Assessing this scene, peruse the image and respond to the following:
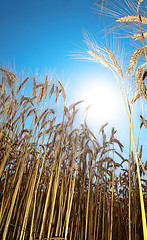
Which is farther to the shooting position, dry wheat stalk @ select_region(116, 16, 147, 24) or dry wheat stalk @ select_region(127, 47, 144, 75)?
dry wheat stalk @ select_region(127, 47, 144, 75)

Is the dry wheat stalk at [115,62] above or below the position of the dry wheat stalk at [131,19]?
below

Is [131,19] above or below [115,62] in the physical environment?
above

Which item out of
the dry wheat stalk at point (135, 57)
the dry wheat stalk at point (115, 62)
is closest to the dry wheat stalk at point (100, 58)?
the dry wheat stalk at point (115, 62)

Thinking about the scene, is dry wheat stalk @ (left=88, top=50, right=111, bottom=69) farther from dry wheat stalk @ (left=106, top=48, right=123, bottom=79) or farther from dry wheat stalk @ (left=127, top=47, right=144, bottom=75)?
dry wheat stalk @ (left=127, top=47, right=144, bottom=75)

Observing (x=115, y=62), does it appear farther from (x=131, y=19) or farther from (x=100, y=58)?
(x=131, y=19)

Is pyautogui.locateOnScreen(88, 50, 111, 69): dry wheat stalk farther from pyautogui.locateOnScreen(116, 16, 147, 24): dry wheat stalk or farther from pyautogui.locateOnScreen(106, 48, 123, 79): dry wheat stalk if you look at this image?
pyautogui.locateOnScreen(116, 16, 147, 24): dry wheat stalk

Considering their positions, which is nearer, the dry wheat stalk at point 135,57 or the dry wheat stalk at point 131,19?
the dry wheat stalk at point 131,19

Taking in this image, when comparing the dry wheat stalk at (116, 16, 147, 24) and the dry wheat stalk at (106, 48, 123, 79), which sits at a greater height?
the dry wheat stalk at (116, 16, 147, 24)

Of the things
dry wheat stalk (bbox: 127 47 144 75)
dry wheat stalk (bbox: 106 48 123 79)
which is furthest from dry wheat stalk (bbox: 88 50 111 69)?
dry wheat stalk (bbox: 127 47 144 75)

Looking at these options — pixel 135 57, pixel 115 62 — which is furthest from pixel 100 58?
pixel 135 57

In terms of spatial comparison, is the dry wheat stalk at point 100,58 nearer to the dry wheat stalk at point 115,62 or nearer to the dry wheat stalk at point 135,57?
the dry wheat stalk at point 115,62

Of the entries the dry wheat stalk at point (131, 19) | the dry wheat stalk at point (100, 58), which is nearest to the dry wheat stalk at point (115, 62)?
the dry wheat stalk at point (100, 58)

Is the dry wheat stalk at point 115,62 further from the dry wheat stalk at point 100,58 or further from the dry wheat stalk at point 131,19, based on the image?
the dry wheat stalk at point 131,19

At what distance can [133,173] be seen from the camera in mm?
2201
